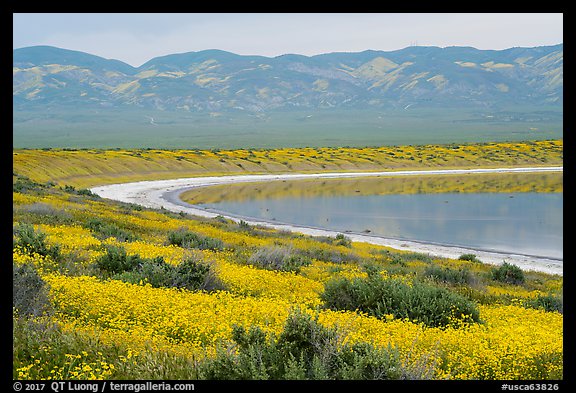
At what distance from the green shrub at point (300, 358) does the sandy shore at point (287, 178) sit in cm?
2249

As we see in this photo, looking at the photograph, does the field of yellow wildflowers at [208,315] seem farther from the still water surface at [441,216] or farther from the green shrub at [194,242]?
the still water surface at [441,216]

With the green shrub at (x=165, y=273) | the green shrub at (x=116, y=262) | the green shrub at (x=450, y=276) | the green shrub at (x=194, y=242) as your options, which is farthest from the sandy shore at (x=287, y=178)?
the green shrub at (x=116, y=262)

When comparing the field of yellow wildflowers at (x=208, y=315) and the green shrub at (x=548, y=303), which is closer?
the field of yellow wildflowers at (x=208, y=315)

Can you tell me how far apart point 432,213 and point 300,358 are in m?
46.6

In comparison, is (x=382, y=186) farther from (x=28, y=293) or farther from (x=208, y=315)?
(x=28, y=293)

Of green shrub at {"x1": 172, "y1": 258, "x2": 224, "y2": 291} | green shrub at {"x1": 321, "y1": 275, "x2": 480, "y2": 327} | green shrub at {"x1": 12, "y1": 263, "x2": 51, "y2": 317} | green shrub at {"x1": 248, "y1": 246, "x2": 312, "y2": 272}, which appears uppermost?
green shrub at {"x1": 12, "y1": 263, "x2": 51, "y2": 317}

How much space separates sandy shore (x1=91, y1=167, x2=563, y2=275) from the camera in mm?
29092

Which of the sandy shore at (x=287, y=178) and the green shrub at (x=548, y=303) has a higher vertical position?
the green shrub at (x=548, y=303)

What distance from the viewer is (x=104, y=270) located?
11219mm

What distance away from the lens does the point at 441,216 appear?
48500mm

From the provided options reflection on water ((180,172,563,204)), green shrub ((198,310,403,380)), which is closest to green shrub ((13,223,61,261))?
green shrub ((198,310,403,380))

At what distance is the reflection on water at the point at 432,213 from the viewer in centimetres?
3734

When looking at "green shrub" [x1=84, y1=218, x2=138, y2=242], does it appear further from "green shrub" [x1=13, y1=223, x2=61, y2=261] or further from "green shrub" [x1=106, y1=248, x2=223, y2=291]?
"green shrub" [x1=106, y1=248, x2=223, y2=291]

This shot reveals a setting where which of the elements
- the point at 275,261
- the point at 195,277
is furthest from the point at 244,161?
the point at 195,277
